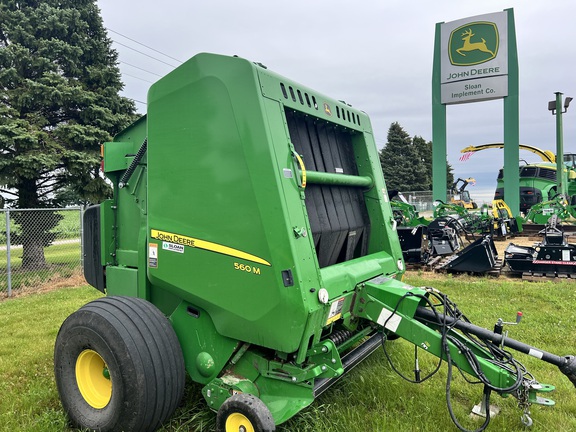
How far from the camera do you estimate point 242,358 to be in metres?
2.79

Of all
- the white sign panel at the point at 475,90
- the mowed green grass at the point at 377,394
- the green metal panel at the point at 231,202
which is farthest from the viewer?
the white sign panel at the point at 475,90

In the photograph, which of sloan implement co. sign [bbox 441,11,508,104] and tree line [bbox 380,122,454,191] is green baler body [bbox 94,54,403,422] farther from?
tree line [bbox 380,122,454,191]

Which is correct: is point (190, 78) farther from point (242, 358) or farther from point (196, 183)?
point (242, 358)

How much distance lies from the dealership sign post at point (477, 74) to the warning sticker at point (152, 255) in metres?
16.9

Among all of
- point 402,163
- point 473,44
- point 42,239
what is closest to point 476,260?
point 42,239

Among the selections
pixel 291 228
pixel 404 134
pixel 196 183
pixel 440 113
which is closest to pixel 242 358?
pixel 291 228

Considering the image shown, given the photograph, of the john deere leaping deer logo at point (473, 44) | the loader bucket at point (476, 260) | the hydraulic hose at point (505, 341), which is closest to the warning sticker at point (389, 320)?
the hydraulic hose at point (505, 341)

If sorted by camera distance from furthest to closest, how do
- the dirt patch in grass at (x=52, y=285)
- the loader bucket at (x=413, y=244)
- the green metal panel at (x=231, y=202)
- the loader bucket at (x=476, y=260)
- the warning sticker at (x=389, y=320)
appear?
the loader bucket at (x=413, y=244), the loader bucket at (x=476, y=260), the dirt patch in grass at (x=52, y=285), the warning sticker at (x=389, y=320), the green metal panel at (x=231, y=202)

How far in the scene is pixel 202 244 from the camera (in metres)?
2.74

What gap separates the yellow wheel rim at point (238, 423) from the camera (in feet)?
7.92

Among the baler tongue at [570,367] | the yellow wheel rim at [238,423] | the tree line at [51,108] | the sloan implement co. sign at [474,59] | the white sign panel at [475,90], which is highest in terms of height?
the sloan implement co. sign at [474,59]

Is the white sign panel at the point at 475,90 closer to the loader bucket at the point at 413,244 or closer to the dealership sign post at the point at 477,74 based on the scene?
the dealership sign post at the point at 477,74

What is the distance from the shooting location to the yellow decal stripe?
2.55m

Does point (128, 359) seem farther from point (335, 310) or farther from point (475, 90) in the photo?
point (475, 90)
